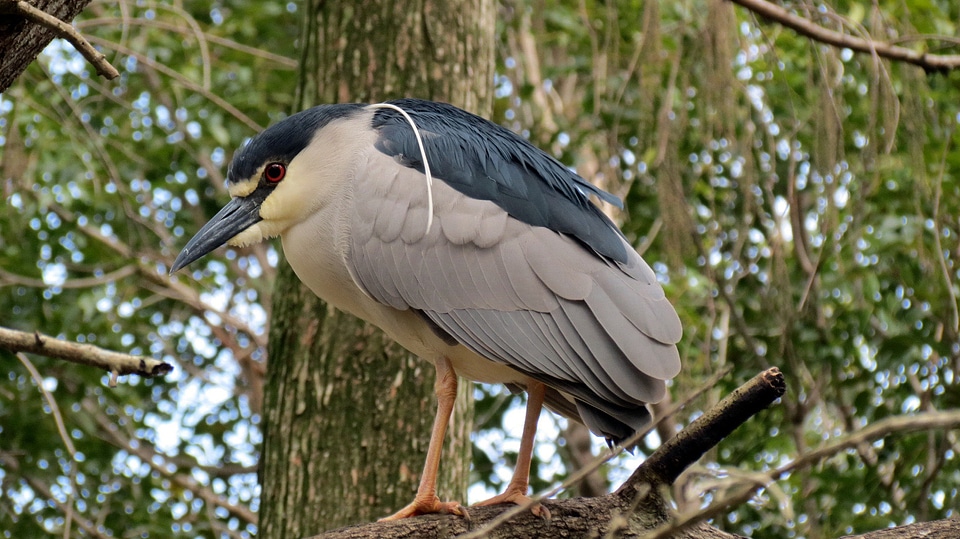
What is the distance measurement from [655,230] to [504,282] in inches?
94.6

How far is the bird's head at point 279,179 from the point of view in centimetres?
289

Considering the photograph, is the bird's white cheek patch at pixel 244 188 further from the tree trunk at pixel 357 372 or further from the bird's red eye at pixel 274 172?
the tree trunk at pixel 357 372

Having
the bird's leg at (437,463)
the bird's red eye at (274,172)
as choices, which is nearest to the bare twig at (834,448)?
the bird's leg at (437,463)

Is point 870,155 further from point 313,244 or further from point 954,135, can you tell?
point 313,244

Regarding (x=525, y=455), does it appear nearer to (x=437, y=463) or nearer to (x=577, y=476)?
(x=437, y=463)

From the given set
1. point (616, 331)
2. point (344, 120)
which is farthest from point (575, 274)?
point (344, 120)

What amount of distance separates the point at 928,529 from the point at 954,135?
2.29 m

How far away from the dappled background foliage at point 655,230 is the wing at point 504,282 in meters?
0.98

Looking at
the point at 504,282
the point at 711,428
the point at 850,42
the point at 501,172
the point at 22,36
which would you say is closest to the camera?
the point at 711,428

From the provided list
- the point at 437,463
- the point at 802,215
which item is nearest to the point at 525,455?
the point at 437,463

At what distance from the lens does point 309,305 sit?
3699 millimetres

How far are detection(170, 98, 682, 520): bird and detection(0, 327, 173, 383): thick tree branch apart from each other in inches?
19.1

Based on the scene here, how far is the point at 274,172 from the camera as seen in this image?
2.95 m

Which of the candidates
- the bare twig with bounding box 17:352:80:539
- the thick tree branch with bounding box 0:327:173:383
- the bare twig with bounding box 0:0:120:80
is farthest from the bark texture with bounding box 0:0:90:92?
the bare twig with bounding box 17:352:80:539
